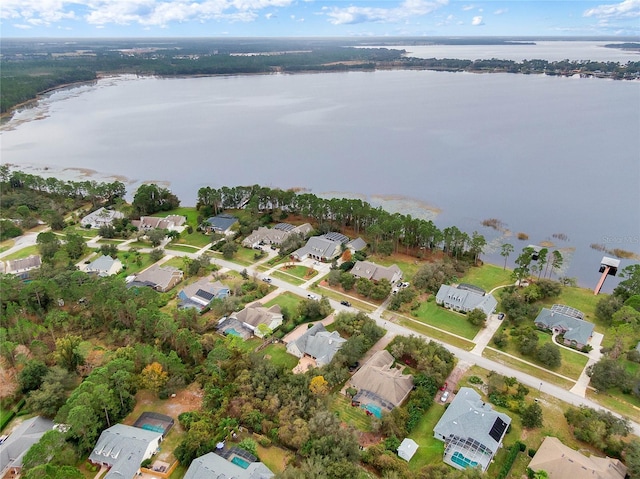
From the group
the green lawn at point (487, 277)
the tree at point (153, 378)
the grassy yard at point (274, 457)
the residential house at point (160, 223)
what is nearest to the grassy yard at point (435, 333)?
the green lawn at point (487, 277)

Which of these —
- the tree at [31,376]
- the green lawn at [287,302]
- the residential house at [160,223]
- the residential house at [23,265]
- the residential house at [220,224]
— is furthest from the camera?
the residential house at [160,223]

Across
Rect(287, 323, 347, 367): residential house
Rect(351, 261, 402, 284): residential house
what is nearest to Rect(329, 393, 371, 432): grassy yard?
Rect(287, 323, 347, 367): residential house

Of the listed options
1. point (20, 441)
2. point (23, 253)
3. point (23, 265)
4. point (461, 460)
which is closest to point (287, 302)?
point (461, 460)

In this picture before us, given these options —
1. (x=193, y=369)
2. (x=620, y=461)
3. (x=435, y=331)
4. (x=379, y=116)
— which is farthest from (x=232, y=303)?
(x=379, y=116)

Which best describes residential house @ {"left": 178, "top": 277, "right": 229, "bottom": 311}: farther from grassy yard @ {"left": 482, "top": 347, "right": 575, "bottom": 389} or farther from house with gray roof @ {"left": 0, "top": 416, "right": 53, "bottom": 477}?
grassy yard @ {"left": 482, "top": 347, "right": 575, "bottom": 389}

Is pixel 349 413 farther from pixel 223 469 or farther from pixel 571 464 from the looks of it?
pixel 571 464

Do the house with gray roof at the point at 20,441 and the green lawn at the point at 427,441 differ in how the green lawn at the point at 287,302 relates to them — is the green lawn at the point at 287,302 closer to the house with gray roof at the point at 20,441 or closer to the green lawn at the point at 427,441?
the green lawn at the point at 427,441
